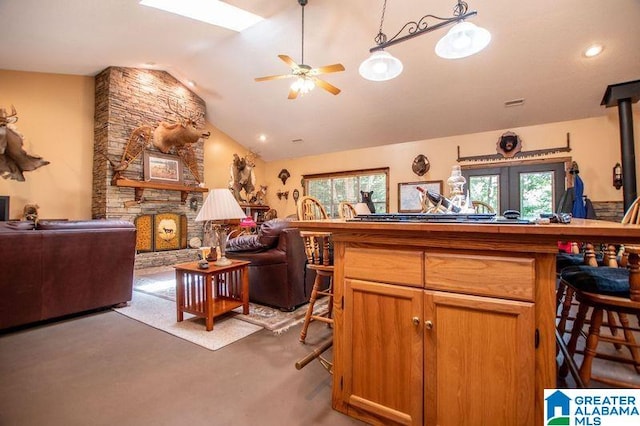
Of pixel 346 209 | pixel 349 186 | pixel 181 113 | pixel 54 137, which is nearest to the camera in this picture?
pixel 346 209

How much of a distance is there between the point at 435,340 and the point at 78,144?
6.52 m

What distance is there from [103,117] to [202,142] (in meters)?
1.91

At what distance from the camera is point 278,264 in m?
2.83

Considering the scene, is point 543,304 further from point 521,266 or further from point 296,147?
point 296,147

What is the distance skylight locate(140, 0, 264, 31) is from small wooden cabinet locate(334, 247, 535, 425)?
4195 millimetres

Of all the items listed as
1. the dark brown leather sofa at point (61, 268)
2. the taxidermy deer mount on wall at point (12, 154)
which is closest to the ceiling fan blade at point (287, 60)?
the dark brown leather sofa at point (61, 268)

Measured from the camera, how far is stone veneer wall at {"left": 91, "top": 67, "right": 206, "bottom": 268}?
510cm

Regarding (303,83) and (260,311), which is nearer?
(260,311)

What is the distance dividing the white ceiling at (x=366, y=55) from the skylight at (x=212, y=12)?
0.38ft

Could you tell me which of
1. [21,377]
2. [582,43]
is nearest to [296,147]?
[582,43]

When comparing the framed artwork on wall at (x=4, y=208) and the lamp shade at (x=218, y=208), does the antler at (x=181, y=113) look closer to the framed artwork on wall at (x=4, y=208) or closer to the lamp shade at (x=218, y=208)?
the framed artwork on wall at (x=4, y=208)

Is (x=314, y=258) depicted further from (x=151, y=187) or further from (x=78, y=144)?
(x=78, y=144)

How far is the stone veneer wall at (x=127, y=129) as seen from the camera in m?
5.10

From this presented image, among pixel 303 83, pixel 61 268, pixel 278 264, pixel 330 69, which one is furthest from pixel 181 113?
pixel 278 264
